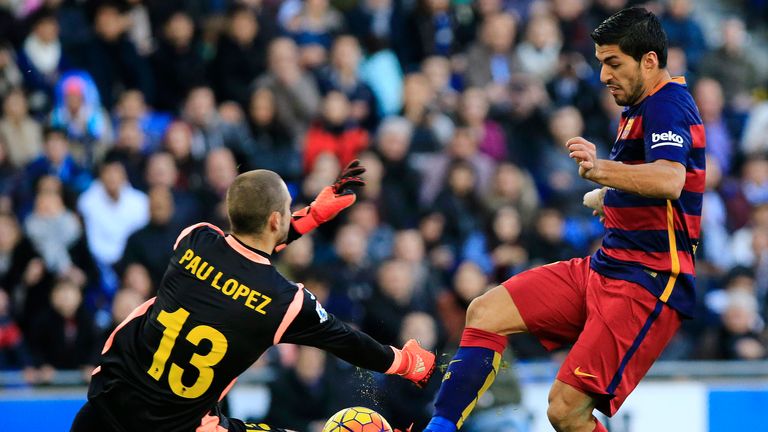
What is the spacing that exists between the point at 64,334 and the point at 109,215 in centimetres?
134

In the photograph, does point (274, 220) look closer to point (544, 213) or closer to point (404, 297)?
point (404, 297)

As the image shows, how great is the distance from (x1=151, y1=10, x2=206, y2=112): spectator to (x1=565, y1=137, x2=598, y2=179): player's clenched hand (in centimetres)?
756

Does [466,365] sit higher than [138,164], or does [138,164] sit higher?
[138,164]

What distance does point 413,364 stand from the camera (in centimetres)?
675

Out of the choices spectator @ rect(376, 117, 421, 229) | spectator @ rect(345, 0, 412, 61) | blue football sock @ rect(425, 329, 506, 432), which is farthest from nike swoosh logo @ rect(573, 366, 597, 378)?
spectator @ rect(345, 0, 412, 61)

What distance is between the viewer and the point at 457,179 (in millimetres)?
12242

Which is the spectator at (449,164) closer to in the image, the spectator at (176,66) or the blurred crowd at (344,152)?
the blurred crowd at (344,152)

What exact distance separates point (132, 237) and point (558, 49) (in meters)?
5.41

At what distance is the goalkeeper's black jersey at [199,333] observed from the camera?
20.5ft

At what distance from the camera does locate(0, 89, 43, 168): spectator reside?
475 inches

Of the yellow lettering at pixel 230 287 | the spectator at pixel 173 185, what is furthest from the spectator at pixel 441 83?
the yellow lettering at pixel 230 287

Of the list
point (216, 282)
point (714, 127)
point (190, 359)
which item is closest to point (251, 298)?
point (216, 282)

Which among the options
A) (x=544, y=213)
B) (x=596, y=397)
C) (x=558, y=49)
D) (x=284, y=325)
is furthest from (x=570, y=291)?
(x=558, y=49)

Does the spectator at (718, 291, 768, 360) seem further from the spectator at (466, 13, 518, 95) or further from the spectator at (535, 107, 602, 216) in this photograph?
the spectator at (466, 13, 518, 95)
